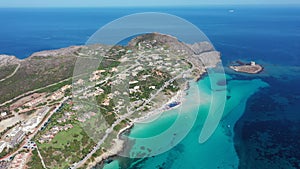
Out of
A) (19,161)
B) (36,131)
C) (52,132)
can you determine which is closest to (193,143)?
(52,132)

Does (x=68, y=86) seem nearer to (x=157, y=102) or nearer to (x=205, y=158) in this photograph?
(x=157, y=102)

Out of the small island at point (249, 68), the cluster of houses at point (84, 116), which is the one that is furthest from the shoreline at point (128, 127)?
the small island at point (249, 68)

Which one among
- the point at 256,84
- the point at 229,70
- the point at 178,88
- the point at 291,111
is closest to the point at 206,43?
the point at 229,70

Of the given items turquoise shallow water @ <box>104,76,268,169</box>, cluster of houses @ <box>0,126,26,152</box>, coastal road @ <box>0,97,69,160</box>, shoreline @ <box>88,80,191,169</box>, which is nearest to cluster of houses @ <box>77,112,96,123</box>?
coastal road @ <box>0,97,69,160</box>

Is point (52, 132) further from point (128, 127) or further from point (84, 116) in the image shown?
point (128, 127)

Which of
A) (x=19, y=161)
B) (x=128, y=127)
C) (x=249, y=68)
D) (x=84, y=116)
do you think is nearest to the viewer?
(x=19, y=161)
